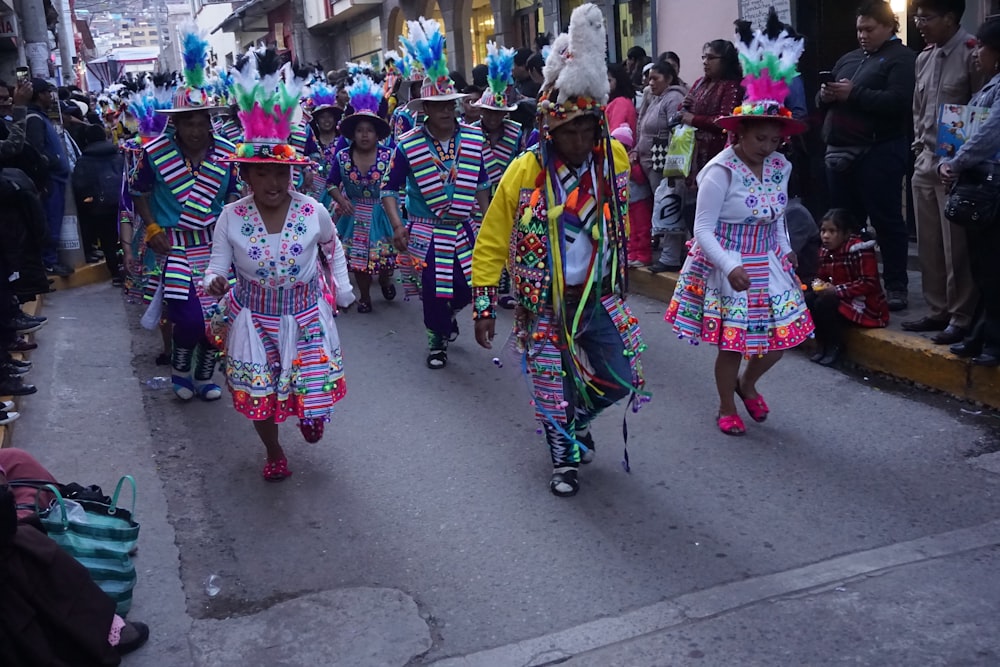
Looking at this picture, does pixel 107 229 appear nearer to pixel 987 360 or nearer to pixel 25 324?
pixel 25 324

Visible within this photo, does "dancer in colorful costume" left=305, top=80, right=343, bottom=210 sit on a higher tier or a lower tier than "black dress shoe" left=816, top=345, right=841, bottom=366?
higher

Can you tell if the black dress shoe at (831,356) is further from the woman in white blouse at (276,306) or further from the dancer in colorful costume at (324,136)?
the dancer in colorful costume at (324,136)

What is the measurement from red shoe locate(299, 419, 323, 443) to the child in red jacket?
3.31 m

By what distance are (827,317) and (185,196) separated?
4.09 m

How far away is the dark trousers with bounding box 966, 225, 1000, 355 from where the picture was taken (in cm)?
529

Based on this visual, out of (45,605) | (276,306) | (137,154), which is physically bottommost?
(45,605)

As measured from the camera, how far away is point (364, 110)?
8938 mm

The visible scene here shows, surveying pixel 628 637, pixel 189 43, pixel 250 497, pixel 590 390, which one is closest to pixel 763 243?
pixel 590 390

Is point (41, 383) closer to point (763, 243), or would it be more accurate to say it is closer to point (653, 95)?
point (763, 243)

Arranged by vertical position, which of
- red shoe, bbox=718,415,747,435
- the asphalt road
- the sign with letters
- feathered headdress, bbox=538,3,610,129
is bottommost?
the asphalt road

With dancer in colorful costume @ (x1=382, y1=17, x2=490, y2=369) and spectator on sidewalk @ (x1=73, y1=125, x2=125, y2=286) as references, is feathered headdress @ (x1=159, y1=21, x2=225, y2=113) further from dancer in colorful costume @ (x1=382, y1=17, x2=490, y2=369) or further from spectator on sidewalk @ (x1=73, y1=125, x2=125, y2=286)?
spectator on sidewalk @ (x1=73, y1=125, x2=125, y2=286)

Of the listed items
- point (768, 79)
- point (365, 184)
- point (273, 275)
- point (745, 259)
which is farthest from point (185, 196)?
point (768, 79)

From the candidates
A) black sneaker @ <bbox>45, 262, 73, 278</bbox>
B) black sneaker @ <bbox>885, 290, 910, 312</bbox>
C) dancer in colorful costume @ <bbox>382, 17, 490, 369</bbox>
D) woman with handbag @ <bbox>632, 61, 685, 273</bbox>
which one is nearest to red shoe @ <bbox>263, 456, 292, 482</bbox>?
dancer in colorful costume @ <bbox>382, 17, 490, 369</bbox>

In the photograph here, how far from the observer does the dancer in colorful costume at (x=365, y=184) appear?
8805 mm
